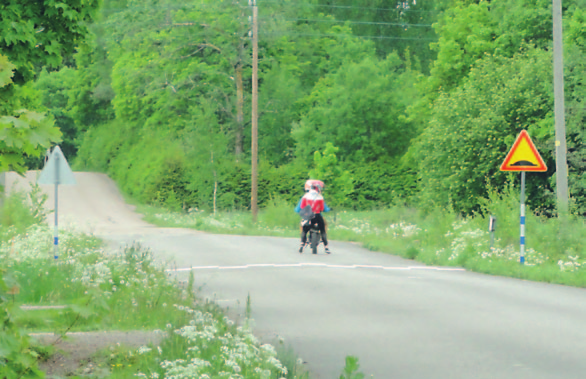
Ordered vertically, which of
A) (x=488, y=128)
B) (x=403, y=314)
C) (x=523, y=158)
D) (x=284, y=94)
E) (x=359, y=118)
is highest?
(x=284, y=94)

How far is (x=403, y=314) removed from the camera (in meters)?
10.4

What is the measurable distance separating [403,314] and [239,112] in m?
40.8

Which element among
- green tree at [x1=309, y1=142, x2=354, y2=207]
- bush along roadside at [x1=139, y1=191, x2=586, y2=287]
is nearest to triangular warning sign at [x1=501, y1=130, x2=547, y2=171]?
bush along roadside at [x1=139, y1=191, x2=586, y2=287]

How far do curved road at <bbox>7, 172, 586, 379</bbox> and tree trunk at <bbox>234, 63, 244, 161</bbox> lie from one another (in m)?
31.5

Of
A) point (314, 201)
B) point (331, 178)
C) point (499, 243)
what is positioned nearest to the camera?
point (499, 243)

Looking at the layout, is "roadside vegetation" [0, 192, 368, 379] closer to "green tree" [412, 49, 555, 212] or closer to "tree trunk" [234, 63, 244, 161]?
"green tree" [412, 49, 555, 212]

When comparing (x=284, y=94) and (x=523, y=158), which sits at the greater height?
(x=284, y=94)

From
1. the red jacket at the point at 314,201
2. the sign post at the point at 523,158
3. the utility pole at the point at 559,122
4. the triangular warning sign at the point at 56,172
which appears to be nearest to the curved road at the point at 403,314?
the red jacket at the point at 314,201

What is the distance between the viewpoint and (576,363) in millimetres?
7414

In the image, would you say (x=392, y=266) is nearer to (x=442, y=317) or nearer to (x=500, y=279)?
(x=500, y=279)

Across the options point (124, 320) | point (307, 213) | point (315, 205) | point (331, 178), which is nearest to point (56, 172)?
point (307, 213)

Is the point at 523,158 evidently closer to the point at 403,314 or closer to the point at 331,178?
the point at 403,314

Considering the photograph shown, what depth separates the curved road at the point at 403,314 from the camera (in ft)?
24.6

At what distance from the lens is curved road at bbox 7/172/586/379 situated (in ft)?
24.6
